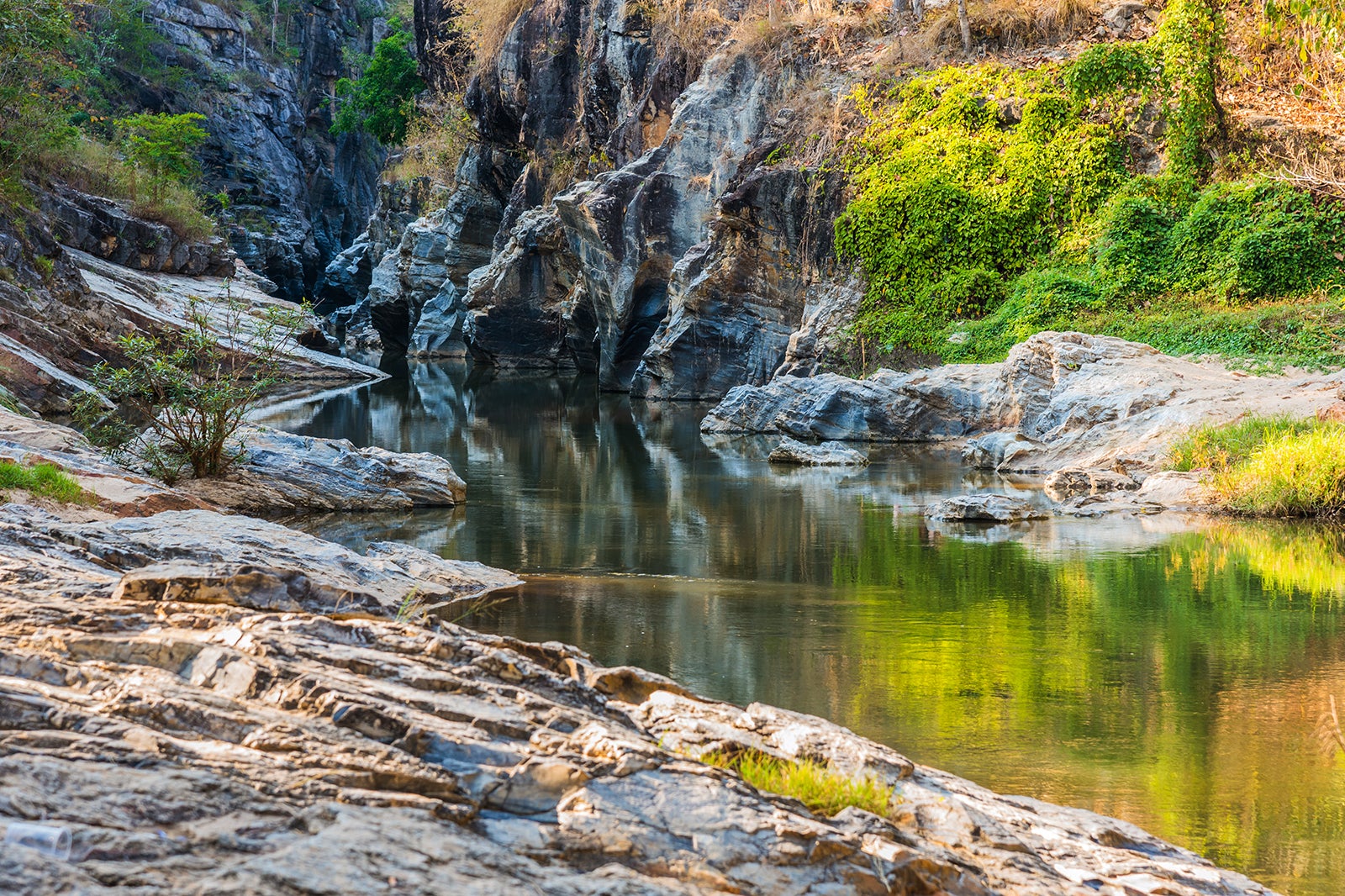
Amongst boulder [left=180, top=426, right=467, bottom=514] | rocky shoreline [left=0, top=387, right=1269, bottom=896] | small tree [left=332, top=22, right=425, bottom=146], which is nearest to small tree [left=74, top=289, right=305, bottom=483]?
boulder [left=180, top=426, right=467, bottom=514]

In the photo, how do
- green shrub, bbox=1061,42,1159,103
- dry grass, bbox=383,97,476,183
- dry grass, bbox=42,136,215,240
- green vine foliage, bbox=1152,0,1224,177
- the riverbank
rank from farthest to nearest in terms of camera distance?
1. dry grass, bbox=383,97,476,183
2. dry grass, bbox=42,136,215,240
3. green shrub, bbox=1061,42,1159,103
4. green vine foliage, bbox=1152,0,1224,177
5. the riverbank

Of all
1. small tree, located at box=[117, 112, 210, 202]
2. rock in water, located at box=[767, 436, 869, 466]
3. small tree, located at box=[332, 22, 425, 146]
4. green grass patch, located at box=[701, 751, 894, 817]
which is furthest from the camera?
small tree, located at box=[332, 22, 425, 146]

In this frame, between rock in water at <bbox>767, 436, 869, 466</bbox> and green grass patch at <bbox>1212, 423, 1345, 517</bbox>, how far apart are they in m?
5.91

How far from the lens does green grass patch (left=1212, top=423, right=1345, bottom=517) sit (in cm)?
1103

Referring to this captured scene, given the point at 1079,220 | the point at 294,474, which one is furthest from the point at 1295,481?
the point at 1079,220

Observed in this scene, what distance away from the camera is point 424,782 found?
10.6ft

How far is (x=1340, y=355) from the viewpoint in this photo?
15.0 metres

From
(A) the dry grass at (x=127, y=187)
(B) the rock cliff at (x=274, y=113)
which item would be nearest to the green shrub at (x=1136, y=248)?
(A) the dry grass at (x=127, y=187)

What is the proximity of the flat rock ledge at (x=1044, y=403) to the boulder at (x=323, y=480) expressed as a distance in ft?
25.7

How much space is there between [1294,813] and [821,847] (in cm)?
253

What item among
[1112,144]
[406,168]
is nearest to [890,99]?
[1112,144]

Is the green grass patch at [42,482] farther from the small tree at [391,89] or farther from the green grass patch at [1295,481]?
the small tree at [391,89]

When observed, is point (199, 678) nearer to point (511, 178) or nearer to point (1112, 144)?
point (1112, 144)

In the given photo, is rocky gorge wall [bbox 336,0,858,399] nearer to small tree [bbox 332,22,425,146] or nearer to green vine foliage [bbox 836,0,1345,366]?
green vine foliage [bbox 836,0,1345,366]
